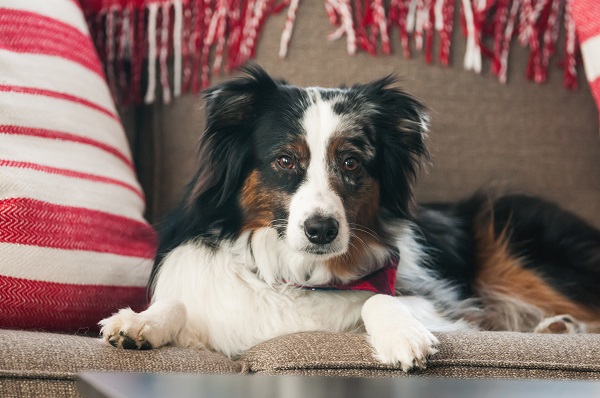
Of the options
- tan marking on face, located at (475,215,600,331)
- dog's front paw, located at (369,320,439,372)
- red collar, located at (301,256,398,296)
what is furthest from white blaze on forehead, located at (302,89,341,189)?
tan marking on face, located at (475,215,600,331)

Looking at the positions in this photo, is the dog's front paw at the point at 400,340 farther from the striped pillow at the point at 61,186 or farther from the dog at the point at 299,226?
the striped pillow at the point at 61,186

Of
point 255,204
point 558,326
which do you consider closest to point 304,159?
point 255,204

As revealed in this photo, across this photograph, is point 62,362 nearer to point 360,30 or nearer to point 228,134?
point 228,134

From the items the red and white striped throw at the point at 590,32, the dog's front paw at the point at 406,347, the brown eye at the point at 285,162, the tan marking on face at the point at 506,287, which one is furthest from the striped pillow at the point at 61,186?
the red and white striped throw at the point at 590,32

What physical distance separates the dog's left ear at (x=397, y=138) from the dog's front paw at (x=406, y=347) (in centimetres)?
60

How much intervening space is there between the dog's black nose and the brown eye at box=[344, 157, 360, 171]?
220 mm

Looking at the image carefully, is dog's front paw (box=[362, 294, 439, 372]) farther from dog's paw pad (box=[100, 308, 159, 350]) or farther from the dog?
dog's paw pad (box=[100, 308, 159, 350])

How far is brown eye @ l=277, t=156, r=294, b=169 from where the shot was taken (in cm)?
189

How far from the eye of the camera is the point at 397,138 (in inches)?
81.9

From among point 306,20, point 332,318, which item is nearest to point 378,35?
point 306,20

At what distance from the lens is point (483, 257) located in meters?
2.51

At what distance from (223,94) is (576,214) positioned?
136 centimetres

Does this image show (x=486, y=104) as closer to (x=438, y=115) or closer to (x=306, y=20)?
(x=438, y=115)

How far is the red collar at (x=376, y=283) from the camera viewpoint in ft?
6.35
